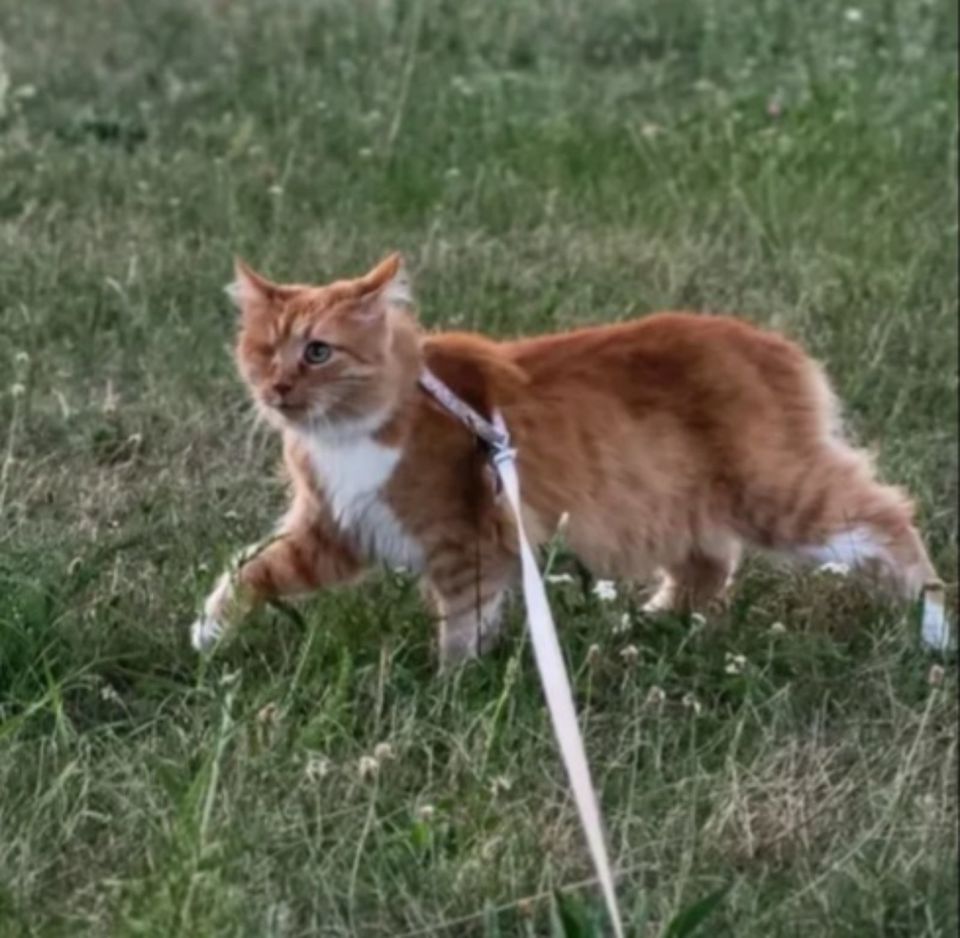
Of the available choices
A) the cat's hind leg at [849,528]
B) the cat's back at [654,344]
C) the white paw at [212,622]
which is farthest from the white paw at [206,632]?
the cat's hind leg at [849,528]

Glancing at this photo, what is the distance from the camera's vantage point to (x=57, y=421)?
5.77 meters

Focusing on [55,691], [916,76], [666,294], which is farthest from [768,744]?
[916,76]

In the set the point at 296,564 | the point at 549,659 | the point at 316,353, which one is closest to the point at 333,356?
the point at 316,353

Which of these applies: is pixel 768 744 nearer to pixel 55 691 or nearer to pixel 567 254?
pixel 55 691

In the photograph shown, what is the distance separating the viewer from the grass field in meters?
3.86

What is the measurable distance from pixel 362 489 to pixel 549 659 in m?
0.97

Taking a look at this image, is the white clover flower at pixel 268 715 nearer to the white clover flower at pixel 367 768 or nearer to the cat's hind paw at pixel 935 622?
the white clover flower at pixel 367 768

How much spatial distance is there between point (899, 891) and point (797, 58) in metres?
5.74

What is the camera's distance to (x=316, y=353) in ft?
15.2

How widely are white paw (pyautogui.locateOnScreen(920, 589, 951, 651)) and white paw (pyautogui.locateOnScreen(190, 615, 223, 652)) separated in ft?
4.31

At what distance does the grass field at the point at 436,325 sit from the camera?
3.86m

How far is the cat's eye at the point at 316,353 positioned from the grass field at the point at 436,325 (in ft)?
1.35

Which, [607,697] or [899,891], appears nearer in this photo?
[899,891]

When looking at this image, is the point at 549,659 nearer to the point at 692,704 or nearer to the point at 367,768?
the point at 367,768
